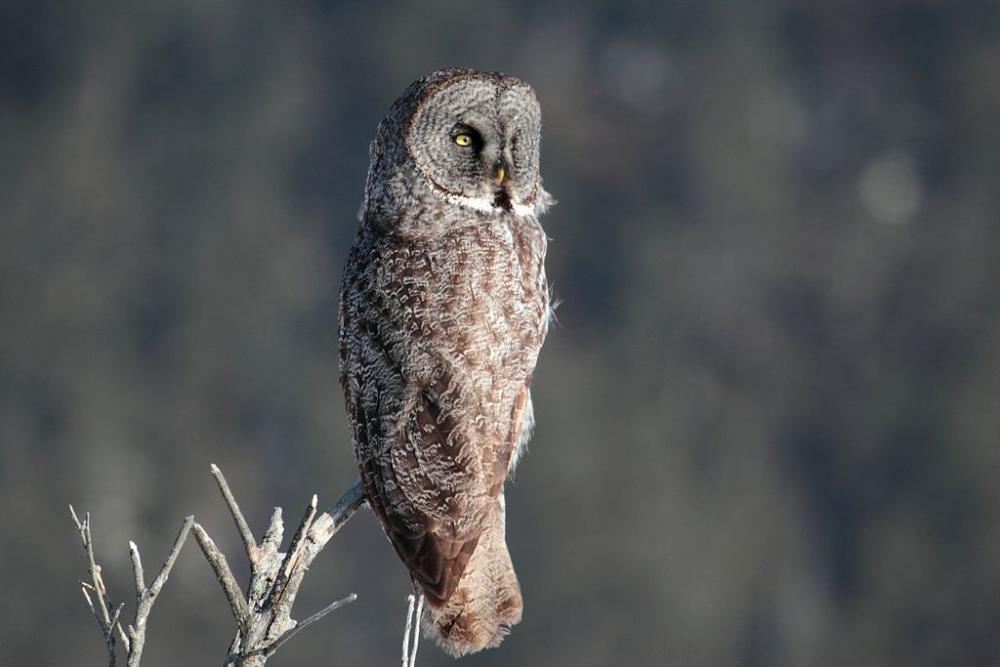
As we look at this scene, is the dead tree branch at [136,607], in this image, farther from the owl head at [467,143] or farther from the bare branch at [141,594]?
the owl head at [467,143]

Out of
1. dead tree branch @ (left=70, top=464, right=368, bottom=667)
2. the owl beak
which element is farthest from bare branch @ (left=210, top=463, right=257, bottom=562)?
the owl beak

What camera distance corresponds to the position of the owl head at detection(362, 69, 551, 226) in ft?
15.6

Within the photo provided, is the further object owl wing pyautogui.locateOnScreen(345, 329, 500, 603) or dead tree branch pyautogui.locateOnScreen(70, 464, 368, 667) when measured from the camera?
owl wing pyautogui.locateOnScreen(345, 329, 500, 603)

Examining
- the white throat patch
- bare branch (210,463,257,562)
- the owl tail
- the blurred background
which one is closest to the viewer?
bare branch (210,463,257,562)

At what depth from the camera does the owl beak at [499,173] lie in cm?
473

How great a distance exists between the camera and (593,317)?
41.1 metres

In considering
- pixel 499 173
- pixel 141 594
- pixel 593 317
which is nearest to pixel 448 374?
pixel 499 173

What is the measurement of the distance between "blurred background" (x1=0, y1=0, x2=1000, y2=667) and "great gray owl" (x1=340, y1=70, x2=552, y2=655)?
1209 inches

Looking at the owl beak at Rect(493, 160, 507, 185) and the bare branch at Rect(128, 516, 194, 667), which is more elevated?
the owl beak at Rect(493, 160, 507, 185)

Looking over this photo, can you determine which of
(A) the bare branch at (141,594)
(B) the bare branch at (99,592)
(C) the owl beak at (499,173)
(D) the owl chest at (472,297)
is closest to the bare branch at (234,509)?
(A) the bare branch at (141,594)

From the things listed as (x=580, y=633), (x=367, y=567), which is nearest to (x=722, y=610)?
(x=580, y=633)

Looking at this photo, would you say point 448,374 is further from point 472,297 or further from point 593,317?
point 593,317

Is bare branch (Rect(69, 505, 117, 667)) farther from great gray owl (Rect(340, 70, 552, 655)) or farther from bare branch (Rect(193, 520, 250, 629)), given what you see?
great gray owl (Rect(340, 70, 552, 655))

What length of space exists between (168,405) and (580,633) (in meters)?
12.5
